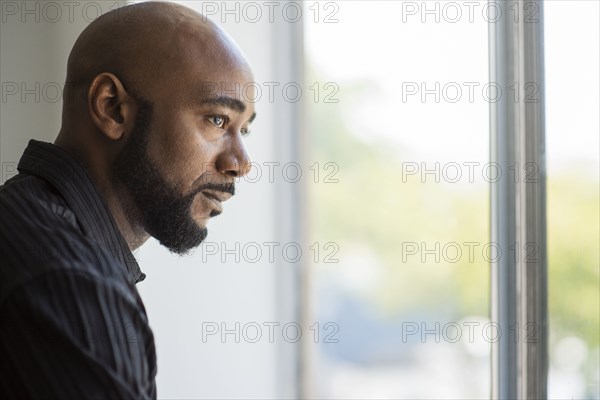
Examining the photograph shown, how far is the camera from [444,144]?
2.08 m

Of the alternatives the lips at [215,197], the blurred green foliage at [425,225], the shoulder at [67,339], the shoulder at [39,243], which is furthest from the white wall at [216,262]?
the shoulder at [67,339]

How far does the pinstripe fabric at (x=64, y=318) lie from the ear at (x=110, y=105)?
0.25 meters

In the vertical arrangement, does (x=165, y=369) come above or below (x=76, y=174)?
below

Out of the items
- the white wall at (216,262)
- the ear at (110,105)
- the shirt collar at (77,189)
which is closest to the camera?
the shirt collar at (77,189)

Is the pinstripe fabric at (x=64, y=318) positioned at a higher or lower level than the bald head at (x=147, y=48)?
lower

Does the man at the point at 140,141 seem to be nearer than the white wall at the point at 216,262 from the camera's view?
Yes

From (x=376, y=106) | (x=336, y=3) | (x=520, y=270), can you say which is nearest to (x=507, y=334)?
(x=520, y=270)

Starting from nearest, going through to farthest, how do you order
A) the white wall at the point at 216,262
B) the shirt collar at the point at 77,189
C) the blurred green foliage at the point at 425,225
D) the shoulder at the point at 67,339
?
the shoulder at the point at 67,339, the shirt collar at the point at 77,189, the blurred green foliage at the point at 425,225, the white wall at the point at 216,262

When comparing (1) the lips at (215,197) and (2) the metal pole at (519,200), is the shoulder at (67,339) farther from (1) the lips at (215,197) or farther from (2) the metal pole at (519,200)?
(2) the metal pole at (519,200)

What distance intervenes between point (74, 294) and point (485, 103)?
1254 mm

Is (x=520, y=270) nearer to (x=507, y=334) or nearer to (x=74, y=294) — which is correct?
(x=507, y=334)

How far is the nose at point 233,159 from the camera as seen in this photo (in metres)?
1.29

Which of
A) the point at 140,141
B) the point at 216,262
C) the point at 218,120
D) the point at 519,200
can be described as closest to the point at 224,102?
the point at 218,120

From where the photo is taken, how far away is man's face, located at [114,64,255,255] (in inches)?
48.9
